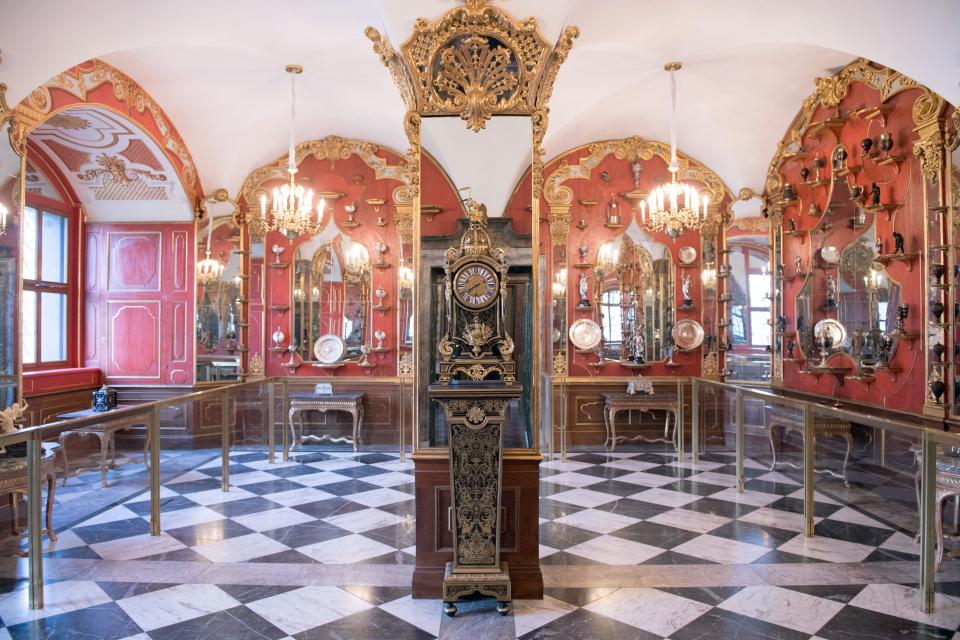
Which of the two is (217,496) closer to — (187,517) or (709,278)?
(187,517)

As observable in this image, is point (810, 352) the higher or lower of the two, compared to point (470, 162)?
lower

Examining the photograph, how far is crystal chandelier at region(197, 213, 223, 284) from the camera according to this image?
27.0 feet

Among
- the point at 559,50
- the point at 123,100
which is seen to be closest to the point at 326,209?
the point at 123,100

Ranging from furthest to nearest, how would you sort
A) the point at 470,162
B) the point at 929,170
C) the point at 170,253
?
the point at 170,253, the point at 929,170, the point at 470,162

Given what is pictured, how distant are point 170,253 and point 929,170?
8.65m

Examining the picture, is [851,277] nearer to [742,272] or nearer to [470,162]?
[742,272]

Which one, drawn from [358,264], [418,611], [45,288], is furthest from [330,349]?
[418,611]

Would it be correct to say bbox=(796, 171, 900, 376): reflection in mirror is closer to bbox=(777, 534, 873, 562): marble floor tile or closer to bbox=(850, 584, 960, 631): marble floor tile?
bbox=(777, 534, 873, 562): marble floor tile

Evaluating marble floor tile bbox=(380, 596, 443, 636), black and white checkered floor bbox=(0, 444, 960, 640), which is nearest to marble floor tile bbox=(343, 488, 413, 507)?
black and white checkered floor bbox=(0, 444, 960, 640)

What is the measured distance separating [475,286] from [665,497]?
342 centimetres

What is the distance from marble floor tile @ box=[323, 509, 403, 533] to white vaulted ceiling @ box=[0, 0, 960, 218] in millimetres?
3042

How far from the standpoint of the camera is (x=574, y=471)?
701cm

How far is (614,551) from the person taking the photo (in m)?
4.41

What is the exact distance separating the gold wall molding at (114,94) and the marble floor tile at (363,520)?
433cm
